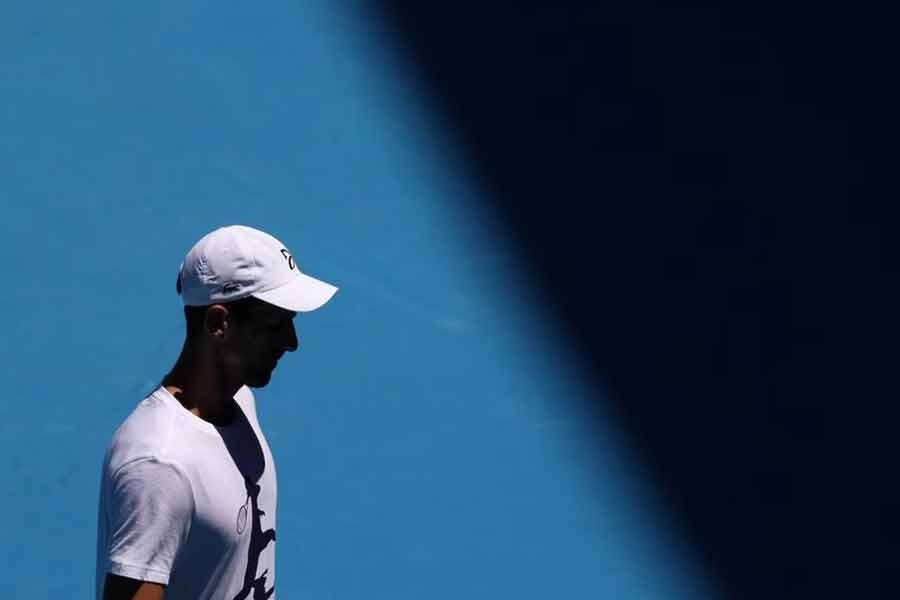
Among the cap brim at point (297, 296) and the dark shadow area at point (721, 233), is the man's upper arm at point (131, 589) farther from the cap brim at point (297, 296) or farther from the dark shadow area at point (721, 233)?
the dark shadow area at point (721, 233)

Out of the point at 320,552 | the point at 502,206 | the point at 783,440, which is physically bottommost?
the point at 320,552

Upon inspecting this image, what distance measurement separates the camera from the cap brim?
2.57 m

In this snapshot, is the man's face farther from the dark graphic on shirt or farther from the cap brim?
the dark graphic on shirt

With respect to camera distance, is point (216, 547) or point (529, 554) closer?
point (216, 547)

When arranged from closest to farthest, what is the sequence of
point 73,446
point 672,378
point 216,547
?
point 216,547 → point 73,446 → point 672,378

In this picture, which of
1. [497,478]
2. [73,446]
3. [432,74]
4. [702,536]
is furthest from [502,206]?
[73,446]

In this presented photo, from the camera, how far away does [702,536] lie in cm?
421

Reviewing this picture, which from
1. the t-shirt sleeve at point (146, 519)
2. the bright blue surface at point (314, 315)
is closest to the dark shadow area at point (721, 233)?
the bright blue surface at point (314, 315)

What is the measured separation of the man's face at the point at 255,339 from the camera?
8.47 ft

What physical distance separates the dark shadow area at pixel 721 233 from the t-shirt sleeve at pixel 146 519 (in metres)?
2.05

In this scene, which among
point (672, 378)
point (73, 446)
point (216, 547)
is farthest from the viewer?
point (672, 378)

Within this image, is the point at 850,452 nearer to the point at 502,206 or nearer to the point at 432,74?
the point at 502,206

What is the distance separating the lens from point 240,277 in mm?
2555

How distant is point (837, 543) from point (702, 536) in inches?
15.3
